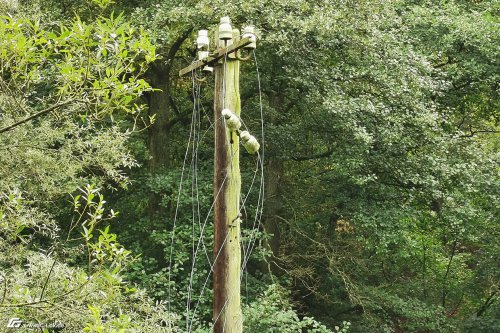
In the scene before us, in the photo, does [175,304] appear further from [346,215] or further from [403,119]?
[403,119]

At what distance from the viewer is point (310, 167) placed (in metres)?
13.7

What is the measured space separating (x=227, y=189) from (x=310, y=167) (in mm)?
9325

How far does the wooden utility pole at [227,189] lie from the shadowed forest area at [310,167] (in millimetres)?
2369

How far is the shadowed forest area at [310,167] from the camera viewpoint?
870cm

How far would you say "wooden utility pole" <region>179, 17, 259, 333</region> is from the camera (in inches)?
172

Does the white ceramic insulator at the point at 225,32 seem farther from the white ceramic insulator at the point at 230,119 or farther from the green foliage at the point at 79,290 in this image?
the green foliage at the point at 79,290

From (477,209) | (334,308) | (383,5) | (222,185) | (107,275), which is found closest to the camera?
(107,275)

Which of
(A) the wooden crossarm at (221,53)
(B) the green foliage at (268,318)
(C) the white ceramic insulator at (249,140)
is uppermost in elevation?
(A) the wooden crossarm at (221,53)

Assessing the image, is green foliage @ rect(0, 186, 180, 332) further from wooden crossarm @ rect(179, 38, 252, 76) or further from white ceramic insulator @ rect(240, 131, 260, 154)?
wooden crossarm @ rect(179, 38, 252, 76)

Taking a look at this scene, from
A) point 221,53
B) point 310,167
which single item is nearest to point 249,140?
point 221,53

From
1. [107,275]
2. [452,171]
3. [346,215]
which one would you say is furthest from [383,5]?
[107,275]

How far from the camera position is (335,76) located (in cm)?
973

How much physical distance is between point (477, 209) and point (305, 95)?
158 inches

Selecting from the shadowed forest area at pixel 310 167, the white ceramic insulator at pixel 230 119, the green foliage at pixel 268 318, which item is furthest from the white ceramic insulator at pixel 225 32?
the green foliage at pixel 268 318
